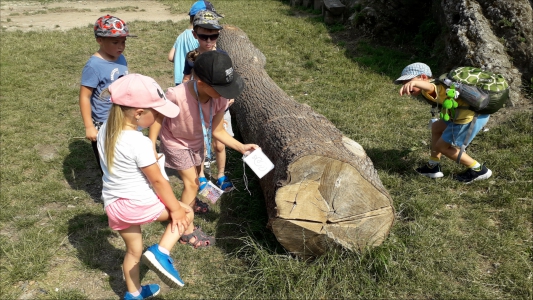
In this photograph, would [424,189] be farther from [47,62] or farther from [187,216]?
[47,62]

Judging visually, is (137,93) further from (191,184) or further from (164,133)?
(191,184)

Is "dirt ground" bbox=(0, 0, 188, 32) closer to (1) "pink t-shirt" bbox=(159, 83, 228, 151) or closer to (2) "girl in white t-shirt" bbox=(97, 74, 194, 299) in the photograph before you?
(1) "pink t-shirt" bbox=(159, 83, 228, 151)

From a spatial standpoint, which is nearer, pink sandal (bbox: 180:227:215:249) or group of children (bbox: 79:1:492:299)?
group of children (bbox: 79:1:492:299)

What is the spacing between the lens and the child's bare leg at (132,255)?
281 centimetres

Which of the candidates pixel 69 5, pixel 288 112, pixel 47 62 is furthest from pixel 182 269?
pixel 69 5

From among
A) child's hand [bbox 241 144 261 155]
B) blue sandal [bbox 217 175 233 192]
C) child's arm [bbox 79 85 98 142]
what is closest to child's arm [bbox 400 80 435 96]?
child's hand [bbox 241 144 261 155]

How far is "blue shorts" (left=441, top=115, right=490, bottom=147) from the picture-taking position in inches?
162

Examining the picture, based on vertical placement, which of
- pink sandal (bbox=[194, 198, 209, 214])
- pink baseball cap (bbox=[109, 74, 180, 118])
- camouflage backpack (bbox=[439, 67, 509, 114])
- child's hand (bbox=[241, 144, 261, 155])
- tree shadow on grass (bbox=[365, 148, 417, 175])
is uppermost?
pink baseball cap (bbox=[109, 74, 180, 118])

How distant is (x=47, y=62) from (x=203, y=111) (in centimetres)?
642

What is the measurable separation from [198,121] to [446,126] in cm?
254

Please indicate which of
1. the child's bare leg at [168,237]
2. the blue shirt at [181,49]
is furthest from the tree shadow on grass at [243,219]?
the blue shirt at [181,49]

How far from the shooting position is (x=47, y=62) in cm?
832

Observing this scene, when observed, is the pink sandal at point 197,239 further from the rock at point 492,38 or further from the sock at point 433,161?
the rock at point 492,38

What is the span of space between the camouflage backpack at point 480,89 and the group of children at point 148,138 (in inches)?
83.0
